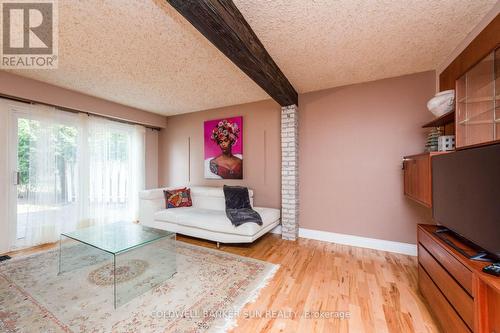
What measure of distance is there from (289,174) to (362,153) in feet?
3.72

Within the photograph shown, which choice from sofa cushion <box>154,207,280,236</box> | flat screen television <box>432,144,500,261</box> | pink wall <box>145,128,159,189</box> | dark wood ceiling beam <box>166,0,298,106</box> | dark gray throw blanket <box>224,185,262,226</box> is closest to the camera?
flat screen television <box>432,144,500,261</box>

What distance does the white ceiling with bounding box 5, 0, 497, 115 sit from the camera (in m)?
1.55

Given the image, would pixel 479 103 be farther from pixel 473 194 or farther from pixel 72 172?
pixel 72 172

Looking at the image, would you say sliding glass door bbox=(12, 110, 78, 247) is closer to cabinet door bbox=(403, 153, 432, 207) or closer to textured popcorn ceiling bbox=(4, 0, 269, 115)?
textured popcorn ceiling bbox=(4, 0, 269, 115)

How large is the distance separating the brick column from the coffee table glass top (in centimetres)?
181

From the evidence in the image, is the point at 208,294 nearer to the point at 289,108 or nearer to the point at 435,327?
the point at 435,327

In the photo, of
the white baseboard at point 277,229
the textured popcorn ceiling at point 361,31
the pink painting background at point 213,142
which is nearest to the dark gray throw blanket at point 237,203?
the white baseboard at point 277,229

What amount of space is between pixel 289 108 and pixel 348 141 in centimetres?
107

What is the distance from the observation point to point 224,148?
402cm

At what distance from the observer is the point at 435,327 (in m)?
1.44

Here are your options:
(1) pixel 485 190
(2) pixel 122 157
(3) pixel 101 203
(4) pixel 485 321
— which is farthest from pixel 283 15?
(3) pixel 101 203

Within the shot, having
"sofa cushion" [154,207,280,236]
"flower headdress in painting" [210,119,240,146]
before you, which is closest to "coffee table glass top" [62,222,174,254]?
"sofa cushion" [154,207,280,236]

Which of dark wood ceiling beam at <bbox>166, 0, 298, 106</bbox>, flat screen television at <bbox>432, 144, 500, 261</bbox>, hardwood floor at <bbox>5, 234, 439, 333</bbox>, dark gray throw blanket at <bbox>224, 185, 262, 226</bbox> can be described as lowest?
hardwood floor at <bbox>5, 234, 439, 333</bbox>

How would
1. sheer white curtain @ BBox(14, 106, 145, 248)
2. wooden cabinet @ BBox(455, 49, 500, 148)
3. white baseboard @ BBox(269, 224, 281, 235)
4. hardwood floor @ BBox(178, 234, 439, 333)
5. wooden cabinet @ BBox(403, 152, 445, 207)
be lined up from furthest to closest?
white baseboard @ BBox(269, 224, 281, 235), sheer white curtain @ BBox(14, 106, 145, 248), wooden cabinet @ BBox(403, 152, 445, 207), hardwood floor @ BBox(178, 234, 439, 333), wooden cabinet @ BBox(455, 49, 500, 148)
